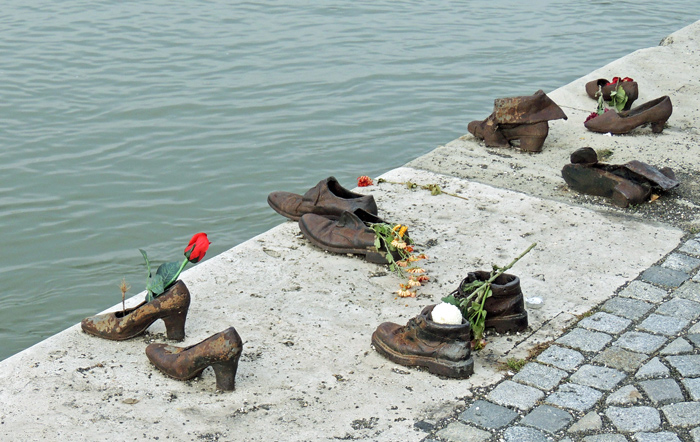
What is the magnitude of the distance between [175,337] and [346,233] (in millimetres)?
1200

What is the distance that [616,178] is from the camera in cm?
526

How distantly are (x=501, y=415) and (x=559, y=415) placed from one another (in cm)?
22

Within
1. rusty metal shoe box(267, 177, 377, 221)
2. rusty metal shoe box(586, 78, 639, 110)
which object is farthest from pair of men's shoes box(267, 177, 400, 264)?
rusty metal shoe box(586, 78, 639, 110)

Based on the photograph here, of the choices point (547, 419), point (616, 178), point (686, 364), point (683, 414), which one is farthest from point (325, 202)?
point (683, 414)

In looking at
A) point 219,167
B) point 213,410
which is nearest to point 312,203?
point 213,410

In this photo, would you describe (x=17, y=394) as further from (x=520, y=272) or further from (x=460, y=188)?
(x=460, y=188)

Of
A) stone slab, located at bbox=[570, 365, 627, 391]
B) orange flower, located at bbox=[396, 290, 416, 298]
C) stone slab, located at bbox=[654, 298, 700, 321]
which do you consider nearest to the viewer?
stone slab, located at bbox=[570, 365, 627, 391]

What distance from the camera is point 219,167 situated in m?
7.08

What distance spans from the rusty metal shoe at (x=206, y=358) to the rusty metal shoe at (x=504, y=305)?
109 centimetres

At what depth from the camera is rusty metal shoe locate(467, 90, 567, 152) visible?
19.8ft

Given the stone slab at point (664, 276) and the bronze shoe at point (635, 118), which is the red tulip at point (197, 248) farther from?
the bronze shoe at point (635, 118)

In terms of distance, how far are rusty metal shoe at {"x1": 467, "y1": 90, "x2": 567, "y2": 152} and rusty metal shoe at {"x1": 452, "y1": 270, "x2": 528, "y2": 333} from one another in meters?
2.39

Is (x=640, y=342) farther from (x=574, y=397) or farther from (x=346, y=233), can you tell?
(x=346, y=233)

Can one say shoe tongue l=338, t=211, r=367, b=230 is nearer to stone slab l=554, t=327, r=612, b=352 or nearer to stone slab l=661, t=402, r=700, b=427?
stone slab l=554, t=327, r=612, b=352
